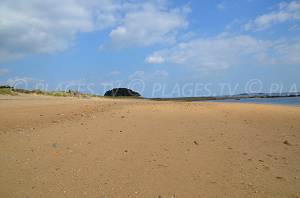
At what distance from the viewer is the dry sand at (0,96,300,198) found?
3209 mm

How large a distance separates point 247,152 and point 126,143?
2.78 metres

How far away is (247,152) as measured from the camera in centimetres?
451

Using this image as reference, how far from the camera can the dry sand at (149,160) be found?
10.5 ft

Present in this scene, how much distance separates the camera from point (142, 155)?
4406mm

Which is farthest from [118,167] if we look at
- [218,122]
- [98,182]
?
[218,122]

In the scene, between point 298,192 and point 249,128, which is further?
point 249,128

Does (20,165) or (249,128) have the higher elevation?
(249,128)

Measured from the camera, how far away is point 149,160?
416 cm

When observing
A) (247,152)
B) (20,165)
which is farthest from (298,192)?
(20,165)

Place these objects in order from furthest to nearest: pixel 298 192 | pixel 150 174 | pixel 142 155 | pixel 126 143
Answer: pixel 126 143 < pixel 142 155 < pixel 150 174 < pixel 298 192

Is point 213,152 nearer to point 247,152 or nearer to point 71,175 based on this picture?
point 247,152

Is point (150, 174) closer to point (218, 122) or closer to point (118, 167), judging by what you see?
point (118, 167)

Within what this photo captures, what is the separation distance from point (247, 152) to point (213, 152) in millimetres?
734

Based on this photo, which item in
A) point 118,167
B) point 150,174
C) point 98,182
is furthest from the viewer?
point 118,167
